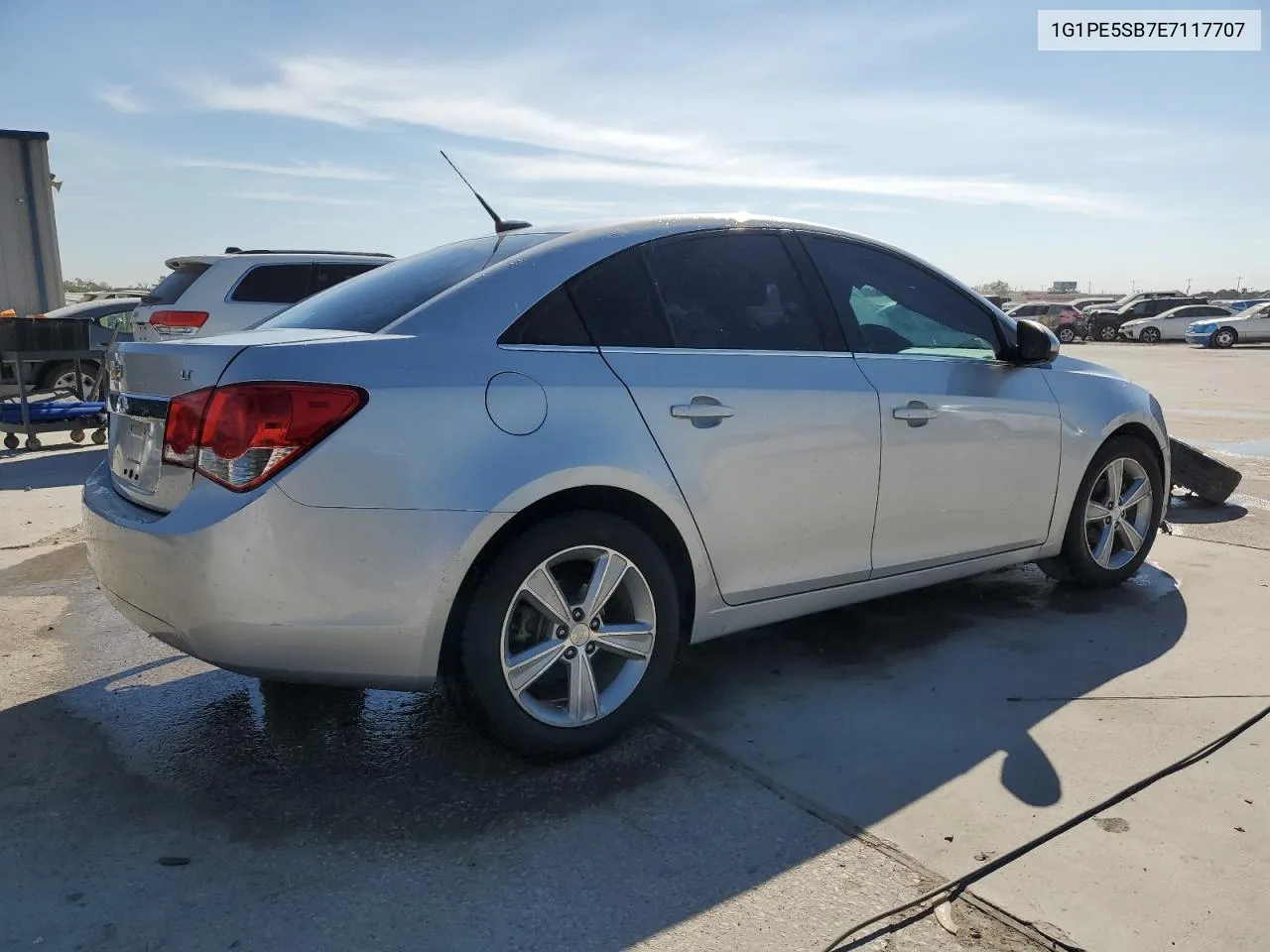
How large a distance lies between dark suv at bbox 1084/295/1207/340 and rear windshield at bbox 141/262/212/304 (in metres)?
39.8

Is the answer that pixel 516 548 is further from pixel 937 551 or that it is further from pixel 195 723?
pixel 937 551

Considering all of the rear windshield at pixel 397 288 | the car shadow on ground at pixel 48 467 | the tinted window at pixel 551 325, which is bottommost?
the car shadow on ground at pixel 48 467

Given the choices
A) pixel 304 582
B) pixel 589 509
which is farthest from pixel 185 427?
pixel 589 509

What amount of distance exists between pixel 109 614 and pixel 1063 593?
14.2 ft

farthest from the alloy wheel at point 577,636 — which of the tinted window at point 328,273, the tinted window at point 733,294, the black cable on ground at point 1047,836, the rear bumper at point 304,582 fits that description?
the tinted window at point 328,273

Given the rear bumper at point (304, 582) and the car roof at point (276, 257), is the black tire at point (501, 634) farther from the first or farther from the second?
the car roof at point (276, 257)

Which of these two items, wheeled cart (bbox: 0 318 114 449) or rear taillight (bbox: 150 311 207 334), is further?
wheeled cart (bbox: 0 318 114 449)

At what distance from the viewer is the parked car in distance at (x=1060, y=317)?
41.8 m

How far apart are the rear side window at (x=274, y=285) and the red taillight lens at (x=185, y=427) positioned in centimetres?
705

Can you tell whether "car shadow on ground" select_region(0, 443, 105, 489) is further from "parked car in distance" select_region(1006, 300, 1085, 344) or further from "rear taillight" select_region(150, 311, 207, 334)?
"parked car in distance" select_region(1006, 300, 1085, 344)

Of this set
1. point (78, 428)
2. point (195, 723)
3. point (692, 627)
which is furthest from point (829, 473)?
point (78, 428)

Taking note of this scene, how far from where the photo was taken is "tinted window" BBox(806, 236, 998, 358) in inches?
149

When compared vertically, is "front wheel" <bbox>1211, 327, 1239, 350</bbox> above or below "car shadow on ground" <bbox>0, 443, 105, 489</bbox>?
below

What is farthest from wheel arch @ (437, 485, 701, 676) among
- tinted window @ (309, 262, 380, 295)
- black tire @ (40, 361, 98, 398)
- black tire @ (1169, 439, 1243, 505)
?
black tire @ (40, 361, 98, 398)
